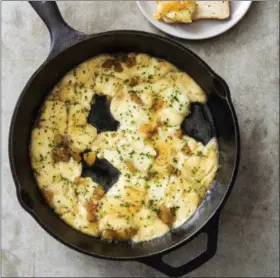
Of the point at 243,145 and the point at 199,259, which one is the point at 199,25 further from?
the point at 199,259

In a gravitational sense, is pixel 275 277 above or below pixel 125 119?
below

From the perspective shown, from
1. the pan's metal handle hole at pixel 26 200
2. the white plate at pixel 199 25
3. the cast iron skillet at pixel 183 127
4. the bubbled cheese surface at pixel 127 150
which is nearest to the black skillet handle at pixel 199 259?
the cast iron skillet at pixel 183 127

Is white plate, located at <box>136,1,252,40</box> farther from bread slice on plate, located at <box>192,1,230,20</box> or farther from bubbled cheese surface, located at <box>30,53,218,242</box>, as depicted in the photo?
bubbled cheese surface, located at <box>30,53,218,242</box>

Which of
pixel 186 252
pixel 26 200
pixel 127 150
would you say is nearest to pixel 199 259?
pixel 186 252

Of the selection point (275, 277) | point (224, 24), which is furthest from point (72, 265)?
point (224, 24)

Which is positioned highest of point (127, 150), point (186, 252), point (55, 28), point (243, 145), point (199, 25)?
point (55, 28)

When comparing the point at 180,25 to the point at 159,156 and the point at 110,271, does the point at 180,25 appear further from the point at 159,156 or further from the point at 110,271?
the point at 110,271

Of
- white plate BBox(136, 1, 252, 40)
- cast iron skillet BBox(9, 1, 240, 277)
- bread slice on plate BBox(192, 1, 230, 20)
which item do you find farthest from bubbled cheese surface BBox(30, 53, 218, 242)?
bread slice on plate BBox(192, 1, 230, 20)
